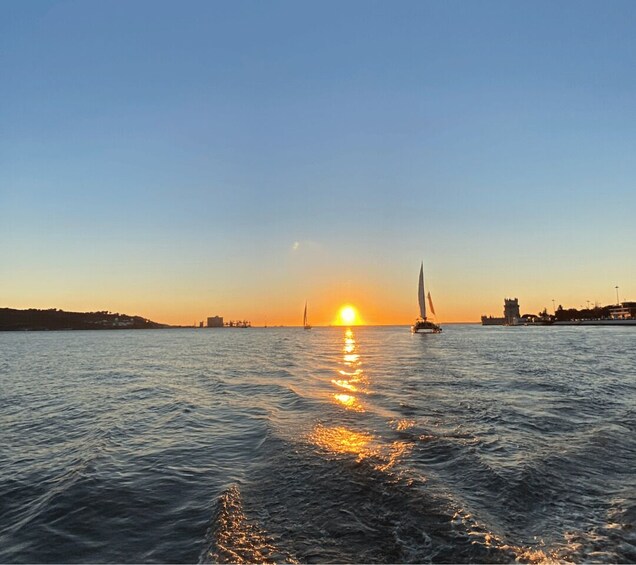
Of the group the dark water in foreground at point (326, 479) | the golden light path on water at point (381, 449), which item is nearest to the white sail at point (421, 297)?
the dark water in foreground at point (326, 479)

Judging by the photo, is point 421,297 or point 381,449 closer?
point 381,449

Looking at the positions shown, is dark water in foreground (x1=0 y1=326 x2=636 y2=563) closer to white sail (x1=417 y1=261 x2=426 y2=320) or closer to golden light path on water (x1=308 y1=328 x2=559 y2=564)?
golden light path on water (x1=308 y1=328 x2=559 y2=564)

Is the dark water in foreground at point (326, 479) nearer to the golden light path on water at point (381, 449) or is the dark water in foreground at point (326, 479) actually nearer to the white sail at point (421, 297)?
the golden light path on water at point (381, 449)

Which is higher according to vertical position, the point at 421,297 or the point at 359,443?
the point at 421,297

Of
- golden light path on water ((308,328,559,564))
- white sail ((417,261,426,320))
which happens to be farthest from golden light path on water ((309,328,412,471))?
white sail ((417,261,426,320))

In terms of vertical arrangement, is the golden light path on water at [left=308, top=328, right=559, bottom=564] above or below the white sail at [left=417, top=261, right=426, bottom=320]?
below

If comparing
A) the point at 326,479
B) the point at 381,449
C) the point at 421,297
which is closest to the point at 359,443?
the point at 381,449

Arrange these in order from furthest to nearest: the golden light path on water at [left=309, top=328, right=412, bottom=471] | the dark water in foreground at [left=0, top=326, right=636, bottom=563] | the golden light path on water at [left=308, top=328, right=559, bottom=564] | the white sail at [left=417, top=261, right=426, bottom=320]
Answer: the white sail at [left=417, top=261, right=426, bottom=320], the golden light path on water at [left=309, top=328, right=412, bottom=471], the dark water in foreground at [left=0, top=326, right=636, bottom=563], the golden light path on water at [left=308, top=328, right=559, bottom=564]

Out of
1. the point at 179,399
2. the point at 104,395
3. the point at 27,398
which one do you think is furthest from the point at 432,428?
the point at 27,398

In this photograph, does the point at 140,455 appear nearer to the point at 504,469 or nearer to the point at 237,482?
the point at 237,482

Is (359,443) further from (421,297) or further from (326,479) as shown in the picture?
(421,297)

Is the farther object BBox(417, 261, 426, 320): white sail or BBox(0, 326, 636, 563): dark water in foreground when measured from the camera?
BBox(417, 261, 426, 320): white sail

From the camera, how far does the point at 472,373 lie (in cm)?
3469

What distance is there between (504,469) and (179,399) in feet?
67.0
